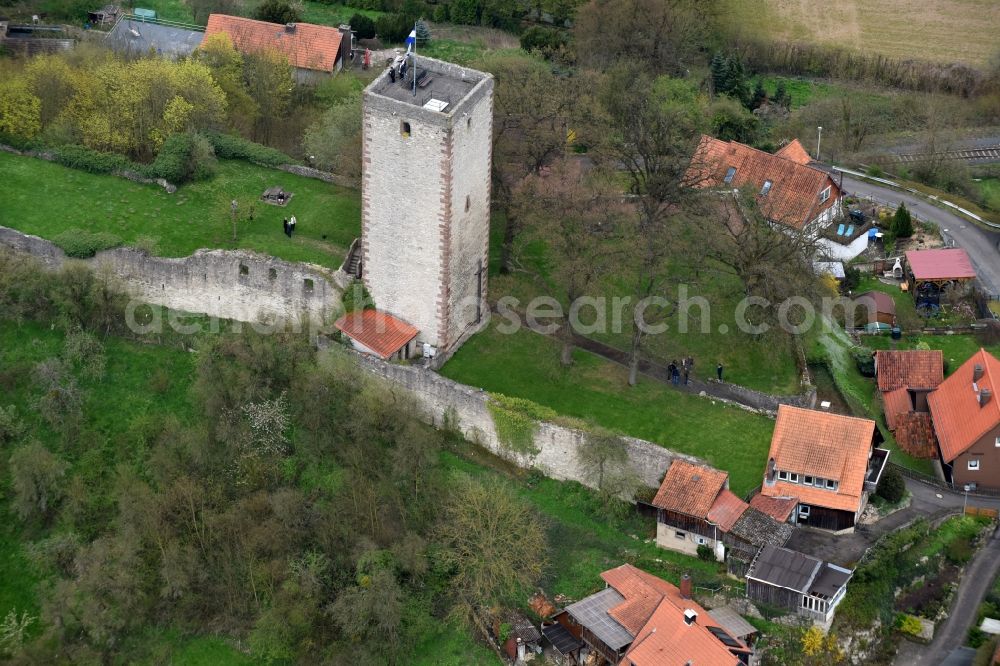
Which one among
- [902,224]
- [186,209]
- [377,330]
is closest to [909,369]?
[902,224]

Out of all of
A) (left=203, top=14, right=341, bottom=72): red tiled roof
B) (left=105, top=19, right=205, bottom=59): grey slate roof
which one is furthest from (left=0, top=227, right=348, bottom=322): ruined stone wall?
(left=203, top=14, right=341, bottom=72): red tiled roof

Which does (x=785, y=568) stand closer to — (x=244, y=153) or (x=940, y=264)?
(x=940, y=264)

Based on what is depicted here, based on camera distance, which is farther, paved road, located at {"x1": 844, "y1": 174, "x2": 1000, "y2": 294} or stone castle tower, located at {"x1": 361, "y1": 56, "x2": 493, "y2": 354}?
paved road, located at {"x1": 844, "y1": 174, "x2": 1000, "y2": 294}

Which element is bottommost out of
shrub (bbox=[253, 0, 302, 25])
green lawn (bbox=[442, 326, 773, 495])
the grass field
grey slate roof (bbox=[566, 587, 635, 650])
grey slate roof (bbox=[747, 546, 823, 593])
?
the grass field

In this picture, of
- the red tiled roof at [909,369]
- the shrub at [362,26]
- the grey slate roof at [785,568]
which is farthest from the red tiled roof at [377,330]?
the shrub at [362,26]

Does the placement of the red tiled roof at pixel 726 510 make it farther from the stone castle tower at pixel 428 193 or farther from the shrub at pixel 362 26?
the shrub at pixel 362 26

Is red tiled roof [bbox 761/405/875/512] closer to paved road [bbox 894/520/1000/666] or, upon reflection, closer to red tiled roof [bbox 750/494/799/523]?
red tiled roof [bbox 750/494/799/523]

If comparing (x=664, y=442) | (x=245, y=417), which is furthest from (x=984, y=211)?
(x=245, y=417)
